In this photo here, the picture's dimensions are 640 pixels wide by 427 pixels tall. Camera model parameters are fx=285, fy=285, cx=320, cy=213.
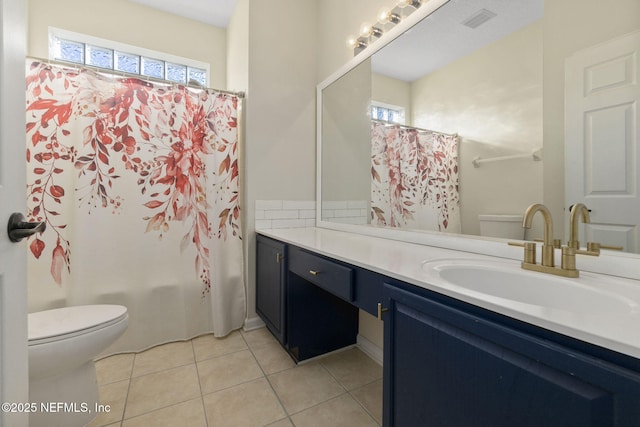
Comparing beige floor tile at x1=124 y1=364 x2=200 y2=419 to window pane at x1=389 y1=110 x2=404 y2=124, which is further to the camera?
window pane at x1=389 y1=110 x2=404 y2=124

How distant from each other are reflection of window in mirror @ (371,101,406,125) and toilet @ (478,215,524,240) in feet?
2.38

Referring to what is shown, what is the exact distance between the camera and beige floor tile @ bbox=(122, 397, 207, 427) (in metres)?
1.25

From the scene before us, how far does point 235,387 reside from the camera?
1495mm

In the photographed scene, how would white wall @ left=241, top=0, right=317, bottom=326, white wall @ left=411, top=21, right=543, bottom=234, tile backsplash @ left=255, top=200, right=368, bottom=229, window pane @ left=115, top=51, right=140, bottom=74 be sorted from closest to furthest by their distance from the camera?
white wall @ left=411, top=21, right=543, bottom=234, tile backsplash @ left=255, top=200, right=368, bottom=229, white wall @ left=241, top=0, right=317, bottom=326, window pane @ left=115, top=51, right=140, bottom=74

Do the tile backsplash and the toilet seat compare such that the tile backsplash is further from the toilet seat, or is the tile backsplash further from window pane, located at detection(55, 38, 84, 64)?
window pane, located at detection(55, 38, 84, 64)

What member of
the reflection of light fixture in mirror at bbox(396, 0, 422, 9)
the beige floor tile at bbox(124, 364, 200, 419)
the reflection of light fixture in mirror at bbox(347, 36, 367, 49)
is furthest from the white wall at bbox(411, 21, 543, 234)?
the beige floor tile at bbox(124, 364, 200, 419)

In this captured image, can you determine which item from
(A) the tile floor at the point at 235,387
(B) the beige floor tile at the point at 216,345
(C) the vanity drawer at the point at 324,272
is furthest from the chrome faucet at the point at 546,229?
(B) the beige floor tile at the point at 216,345

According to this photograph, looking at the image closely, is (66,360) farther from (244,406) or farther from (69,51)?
(69,51)

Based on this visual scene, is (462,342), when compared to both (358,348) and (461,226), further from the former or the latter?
(358,348)

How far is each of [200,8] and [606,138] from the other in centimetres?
299

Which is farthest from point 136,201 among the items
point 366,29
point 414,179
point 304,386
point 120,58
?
point 366,29

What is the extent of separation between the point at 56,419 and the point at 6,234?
95cm

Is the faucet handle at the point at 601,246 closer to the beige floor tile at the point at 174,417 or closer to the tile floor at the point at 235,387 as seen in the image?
the tile floor at the point at 235,387

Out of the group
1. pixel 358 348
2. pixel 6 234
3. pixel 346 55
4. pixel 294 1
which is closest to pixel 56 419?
pixel 6 234
